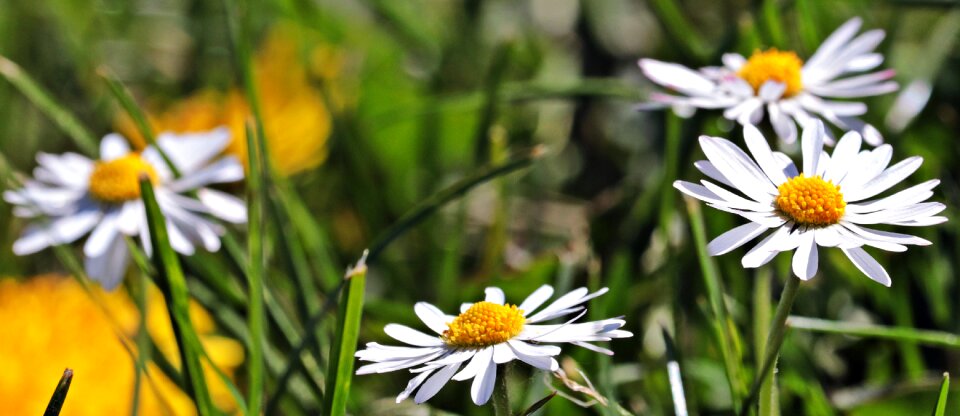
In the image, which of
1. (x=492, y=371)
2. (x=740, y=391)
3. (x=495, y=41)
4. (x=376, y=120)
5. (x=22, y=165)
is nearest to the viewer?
(x=492, y=371)

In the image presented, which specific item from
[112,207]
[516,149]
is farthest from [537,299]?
[516,149]

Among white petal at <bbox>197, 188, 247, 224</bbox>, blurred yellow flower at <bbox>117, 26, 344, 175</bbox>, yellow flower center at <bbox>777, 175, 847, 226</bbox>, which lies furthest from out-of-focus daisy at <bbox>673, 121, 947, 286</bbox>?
blurred yellow flower at <bbox>117, 26, 344, 175</bbox>

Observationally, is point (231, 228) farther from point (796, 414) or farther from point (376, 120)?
point (796, 414)

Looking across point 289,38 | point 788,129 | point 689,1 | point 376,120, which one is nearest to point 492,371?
point 788,129

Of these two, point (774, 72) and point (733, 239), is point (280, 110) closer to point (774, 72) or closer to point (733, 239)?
point (774, 72)

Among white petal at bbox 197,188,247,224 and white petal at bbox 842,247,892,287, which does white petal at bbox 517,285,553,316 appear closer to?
white petal at bbox 842,247,892,287

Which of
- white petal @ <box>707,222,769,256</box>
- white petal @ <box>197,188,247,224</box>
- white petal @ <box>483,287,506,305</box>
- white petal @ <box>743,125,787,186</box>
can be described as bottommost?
white petal @ <box>707,222,769,256</box>

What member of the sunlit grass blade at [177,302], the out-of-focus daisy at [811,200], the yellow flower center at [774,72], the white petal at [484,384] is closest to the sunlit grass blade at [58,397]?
the sunlit grass blade at [177,302]
